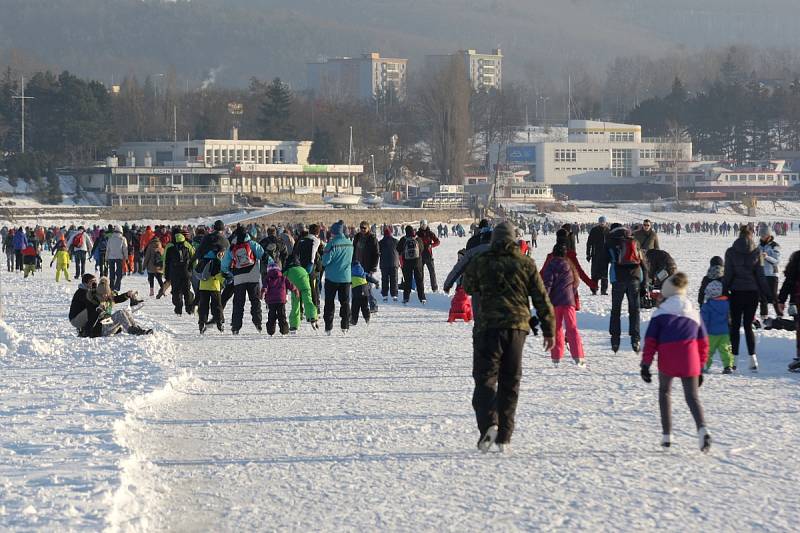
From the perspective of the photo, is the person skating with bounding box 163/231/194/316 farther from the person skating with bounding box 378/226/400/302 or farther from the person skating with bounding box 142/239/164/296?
the person skating with bounding box 378/226/400/302

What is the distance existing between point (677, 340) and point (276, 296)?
772cm

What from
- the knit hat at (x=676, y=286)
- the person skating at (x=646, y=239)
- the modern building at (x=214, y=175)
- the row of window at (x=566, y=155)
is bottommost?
the knit hat at (x=676, y=286)

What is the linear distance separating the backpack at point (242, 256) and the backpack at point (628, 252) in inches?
157

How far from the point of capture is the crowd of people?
7.49 meters

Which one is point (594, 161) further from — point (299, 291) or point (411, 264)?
point (299, 291)

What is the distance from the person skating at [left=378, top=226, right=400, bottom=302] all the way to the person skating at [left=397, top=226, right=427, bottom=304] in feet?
0.37

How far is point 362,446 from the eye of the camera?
7820mm

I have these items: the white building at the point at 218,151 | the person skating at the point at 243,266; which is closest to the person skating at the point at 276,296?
the person skating at the point at 243,266

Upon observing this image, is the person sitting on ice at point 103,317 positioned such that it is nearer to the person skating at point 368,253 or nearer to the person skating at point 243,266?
the person skating at point 243,266

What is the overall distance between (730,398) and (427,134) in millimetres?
115620

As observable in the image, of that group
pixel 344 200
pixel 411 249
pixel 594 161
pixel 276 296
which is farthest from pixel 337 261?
pixel 594 161

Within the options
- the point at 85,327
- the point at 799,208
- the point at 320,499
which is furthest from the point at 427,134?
the point at 320,499

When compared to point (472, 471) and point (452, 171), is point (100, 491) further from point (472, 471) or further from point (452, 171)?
point (452, 171)

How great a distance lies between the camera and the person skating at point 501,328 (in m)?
7.43
